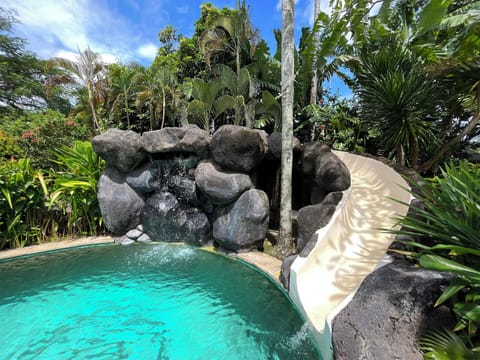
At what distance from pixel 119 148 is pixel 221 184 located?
10.4ft

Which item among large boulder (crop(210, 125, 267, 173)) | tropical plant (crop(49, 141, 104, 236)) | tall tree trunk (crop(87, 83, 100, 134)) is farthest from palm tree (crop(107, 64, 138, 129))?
large boulder (crop(210, 125, 267, 173))

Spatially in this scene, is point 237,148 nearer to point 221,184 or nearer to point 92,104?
point 221,184

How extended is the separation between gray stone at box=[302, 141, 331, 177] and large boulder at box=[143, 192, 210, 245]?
324cm

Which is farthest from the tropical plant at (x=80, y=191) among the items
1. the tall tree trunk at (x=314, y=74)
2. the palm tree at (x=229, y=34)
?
the tall tree trunk at (x=314, y=74)

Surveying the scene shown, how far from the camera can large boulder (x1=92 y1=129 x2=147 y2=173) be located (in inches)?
245

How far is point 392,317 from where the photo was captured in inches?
80.0

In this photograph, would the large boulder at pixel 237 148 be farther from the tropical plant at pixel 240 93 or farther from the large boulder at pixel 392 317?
the tropical plant at pixel 240 93

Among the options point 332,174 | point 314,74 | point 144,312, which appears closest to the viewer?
point 144,312

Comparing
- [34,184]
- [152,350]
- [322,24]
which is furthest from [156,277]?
[322,24]

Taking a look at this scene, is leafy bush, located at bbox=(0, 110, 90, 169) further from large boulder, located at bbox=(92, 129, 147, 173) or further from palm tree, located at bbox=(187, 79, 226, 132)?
palm tree, located at bbox=(187, 79, 226, 132)

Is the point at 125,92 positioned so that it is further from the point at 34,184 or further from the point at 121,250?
the point at 121,250

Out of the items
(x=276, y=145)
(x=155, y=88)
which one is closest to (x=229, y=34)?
(x=155, y=88)

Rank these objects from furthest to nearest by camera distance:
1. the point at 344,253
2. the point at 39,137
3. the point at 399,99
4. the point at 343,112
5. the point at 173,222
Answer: the point at 343,112 < the point at 39,137 < the point at 173,222 < the point at 399,99 < the point at 344,253

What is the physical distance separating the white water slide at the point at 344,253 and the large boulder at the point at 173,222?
3.47m
